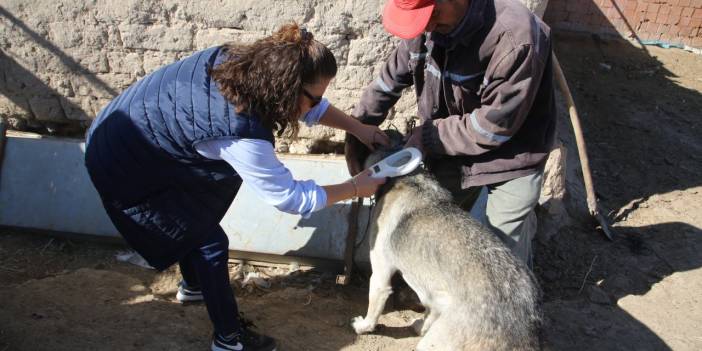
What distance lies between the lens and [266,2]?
4203 millimetres

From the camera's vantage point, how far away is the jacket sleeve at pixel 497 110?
2.48m

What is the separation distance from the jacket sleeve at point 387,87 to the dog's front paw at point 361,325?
1360mm

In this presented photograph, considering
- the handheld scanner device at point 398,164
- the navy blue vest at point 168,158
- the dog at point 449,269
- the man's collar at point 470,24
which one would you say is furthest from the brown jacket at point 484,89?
the navy blue vest at point 168,158

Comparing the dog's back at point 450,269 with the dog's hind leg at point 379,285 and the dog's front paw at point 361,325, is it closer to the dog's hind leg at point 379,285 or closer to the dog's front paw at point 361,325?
the dog's hind leg at point 379,285

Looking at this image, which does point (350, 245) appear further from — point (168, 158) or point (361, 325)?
point (168, 158)

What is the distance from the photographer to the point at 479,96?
Answer: 9.25ft

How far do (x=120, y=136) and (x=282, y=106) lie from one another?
90 cm

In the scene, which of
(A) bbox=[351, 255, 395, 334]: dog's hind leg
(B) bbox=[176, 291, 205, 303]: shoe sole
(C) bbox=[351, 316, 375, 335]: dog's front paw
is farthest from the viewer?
(B) bbox=[176, 291, 205, 303]: shoe sole

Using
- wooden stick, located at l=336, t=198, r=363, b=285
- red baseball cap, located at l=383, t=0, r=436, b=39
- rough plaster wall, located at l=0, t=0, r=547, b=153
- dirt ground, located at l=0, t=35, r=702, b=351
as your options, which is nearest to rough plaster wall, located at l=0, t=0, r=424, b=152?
rough plaster wall, located at l=0, t=0, r=547, b=153

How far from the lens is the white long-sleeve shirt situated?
2.29m

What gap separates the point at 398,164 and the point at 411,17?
82 cm

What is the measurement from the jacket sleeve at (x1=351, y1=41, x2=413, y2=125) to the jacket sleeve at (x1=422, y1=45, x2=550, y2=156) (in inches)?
18.6

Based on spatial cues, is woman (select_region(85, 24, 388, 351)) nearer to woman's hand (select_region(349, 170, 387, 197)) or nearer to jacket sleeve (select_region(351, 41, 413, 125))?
woman's hand (select_region(349, 170, 387, 197))

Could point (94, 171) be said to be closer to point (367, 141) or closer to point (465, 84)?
point (367, 141)
